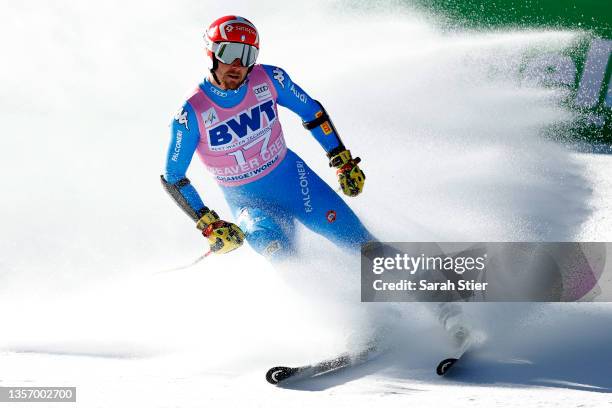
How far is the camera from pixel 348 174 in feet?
17.4

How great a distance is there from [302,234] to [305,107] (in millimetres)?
896

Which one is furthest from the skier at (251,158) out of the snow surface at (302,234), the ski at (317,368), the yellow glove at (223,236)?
the ski at (317,368)

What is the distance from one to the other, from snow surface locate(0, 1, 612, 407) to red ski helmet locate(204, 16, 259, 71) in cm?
134

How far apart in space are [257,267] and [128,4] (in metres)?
5.37

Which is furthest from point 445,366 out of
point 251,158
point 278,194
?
point 251,158

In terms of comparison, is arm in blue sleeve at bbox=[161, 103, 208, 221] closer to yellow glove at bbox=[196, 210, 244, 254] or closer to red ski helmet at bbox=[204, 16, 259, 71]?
yellow glove at bbox=[196, 210, 244, 254]

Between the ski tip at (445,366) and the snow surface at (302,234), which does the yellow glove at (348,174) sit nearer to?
the snow surface at (302,234)

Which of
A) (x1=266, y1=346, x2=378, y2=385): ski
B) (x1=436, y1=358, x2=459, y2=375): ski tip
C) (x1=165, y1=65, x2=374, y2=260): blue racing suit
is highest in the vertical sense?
(x1=165, y1=65, x2=374, y2=260): blue racing suit

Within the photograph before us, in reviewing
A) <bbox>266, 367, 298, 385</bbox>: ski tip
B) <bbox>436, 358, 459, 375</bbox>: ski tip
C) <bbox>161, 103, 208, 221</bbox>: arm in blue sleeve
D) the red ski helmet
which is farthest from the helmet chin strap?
<bbox>436, 358, 459, 375</bbox>: ski tip

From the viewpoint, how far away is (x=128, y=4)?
10.1m

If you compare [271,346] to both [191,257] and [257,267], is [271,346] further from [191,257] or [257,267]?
[191,257]

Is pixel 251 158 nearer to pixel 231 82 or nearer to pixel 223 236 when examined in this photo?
pixel 231 82

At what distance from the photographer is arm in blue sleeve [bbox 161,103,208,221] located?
5.04 metres

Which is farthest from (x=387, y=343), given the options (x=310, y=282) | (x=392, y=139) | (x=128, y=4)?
(x=128, y=4)
